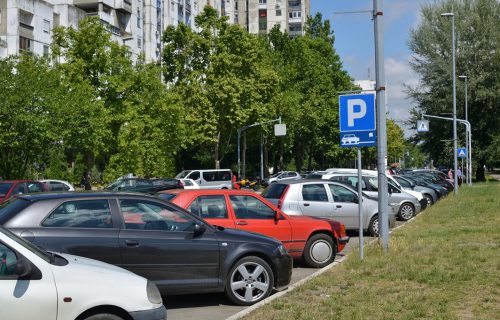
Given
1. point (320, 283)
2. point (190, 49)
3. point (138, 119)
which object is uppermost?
point (190, 49)

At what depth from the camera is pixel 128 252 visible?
748 cm

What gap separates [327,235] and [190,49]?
39984 mm

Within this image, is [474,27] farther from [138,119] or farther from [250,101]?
[138,119]

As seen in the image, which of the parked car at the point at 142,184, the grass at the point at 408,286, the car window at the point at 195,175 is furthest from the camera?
the car window at the point at 195,175

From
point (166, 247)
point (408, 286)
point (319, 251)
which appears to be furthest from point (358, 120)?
point (166, 247)

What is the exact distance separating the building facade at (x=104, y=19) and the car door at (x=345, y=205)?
28.6m

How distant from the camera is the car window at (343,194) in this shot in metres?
15.5

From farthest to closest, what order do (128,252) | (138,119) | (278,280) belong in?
(138,119), (278,280), (128,252)

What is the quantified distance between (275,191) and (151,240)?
7875 mm

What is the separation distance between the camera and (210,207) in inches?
402

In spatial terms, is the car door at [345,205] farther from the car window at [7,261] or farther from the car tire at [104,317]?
the car window at [7,261]

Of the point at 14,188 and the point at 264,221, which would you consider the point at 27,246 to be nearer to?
the point at 264,221

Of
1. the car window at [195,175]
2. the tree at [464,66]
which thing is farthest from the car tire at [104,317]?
the tree at [464,66]

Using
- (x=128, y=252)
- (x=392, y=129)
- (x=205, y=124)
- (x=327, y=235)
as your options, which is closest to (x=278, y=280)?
(x=128, y=252)
